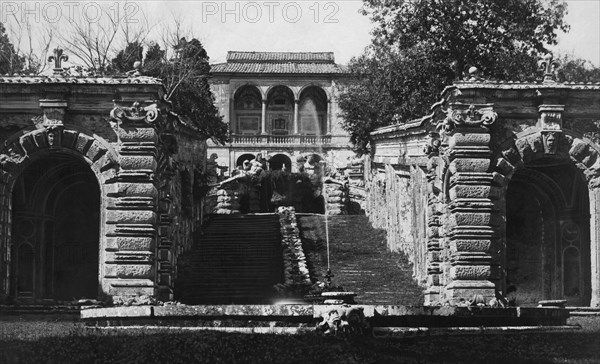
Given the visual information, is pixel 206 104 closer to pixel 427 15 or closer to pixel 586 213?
pixel 427 15

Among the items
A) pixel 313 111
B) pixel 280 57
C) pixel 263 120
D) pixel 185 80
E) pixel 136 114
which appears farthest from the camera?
pixel 280 57

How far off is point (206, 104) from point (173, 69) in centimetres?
450

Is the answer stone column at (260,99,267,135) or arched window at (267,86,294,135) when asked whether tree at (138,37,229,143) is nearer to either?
stone column at (260,99,267,135)

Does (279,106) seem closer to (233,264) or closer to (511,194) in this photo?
(233,264)

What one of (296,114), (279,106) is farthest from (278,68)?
(296,114)

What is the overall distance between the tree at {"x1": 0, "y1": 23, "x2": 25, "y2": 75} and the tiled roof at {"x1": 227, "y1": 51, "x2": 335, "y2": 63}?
33.5 meters

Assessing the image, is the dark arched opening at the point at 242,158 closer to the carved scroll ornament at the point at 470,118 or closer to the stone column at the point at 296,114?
the stone column at the point at 296,114

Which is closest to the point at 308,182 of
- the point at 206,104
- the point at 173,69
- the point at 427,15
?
the point at 206,104

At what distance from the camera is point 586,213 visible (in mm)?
27812

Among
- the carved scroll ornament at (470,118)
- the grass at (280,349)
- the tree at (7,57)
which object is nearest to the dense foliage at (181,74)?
the tree at (7,57)

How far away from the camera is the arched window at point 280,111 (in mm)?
77438

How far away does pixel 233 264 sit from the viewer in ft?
101

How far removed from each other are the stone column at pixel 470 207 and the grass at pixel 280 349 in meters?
8.78

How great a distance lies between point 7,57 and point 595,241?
2789 cm
